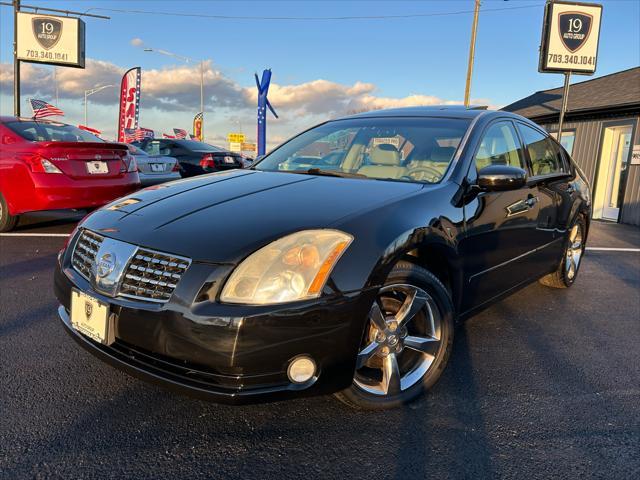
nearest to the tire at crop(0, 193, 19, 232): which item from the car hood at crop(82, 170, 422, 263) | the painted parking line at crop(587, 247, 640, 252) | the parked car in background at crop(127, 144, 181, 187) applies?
the parked car in background at crop(127, 144, 181, 187)

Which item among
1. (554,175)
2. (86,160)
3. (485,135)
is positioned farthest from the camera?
(86,160)

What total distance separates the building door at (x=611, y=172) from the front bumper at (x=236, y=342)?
40.0 feet

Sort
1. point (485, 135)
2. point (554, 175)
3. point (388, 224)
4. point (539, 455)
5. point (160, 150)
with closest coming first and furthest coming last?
1. point (539, 455)
2. point (388, 224)
3. point (485, 135)
4. point (554, 175)
5. point (160, 150)

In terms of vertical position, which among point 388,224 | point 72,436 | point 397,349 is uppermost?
point 388,224

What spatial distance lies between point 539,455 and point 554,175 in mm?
2498

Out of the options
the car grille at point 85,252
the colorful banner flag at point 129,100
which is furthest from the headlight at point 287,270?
the colorful banner flag at point 129,100

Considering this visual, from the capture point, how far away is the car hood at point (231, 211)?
2.03 metres

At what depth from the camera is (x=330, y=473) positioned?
1.91 meters

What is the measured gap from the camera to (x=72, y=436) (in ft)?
6.88

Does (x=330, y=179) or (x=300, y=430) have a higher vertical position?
(x=330, y=179)

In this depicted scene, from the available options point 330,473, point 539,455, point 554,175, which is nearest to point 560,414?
point 539,455

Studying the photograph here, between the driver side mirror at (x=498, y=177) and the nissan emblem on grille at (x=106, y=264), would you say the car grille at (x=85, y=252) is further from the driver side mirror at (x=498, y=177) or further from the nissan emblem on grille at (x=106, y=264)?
the driver side mirror at (x=498, y=177)

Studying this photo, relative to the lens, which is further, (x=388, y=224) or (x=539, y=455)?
(x=388, y=224)

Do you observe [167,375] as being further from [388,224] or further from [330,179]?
[330,179]
